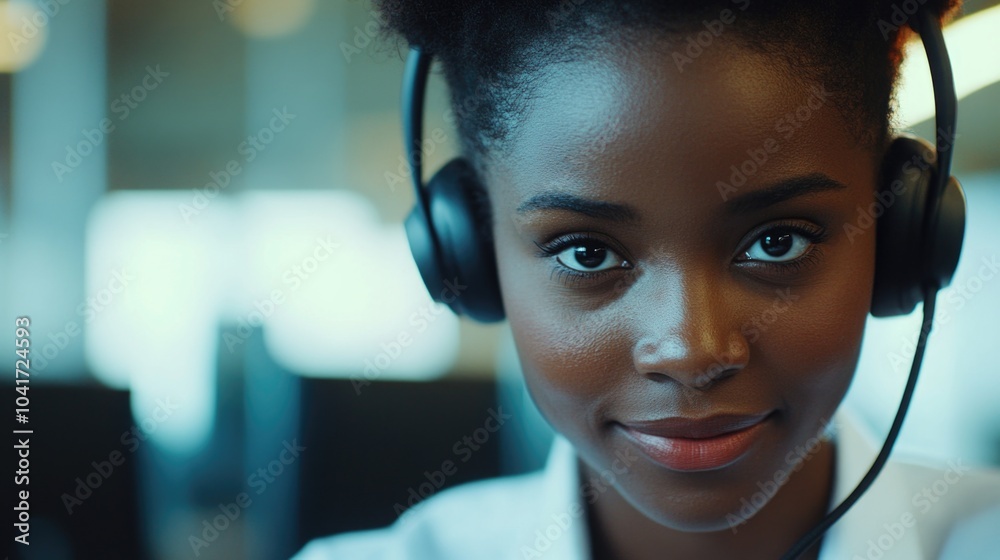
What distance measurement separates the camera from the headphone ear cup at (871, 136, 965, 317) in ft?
2.53

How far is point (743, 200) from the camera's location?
0.67 meters

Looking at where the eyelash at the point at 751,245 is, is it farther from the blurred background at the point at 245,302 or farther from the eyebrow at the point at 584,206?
the blurred background at the point at 245,302

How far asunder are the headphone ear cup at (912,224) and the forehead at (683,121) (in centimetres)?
9

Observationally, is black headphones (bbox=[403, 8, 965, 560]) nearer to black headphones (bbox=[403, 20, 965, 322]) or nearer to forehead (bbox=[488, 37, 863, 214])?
black headphones (bbox=[403, 20, 965, 322])

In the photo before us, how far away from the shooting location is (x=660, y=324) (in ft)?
2.28

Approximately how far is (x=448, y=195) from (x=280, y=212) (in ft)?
6.90

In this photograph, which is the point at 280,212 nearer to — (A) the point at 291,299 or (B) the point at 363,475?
(A) the point at 291,299

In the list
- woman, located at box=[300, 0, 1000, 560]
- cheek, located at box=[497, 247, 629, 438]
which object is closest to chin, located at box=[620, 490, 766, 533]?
woman, located at box=[300, 0, 1000, 560]

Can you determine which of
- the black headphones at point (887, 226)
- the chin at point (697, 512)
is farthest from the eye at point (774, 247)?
the chin at point (697, 512)

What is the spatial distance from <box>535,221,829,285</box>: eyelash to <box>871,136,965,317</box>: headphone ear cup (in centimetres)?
9

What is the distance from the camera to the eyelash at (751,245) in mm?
709

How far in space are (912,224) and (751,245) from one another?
18 cm

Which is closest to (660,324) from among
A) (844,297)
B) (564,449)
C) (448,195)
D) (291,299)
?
(844,297)

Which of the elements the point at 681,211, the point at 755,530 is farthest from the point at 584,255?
the point at 755,530
